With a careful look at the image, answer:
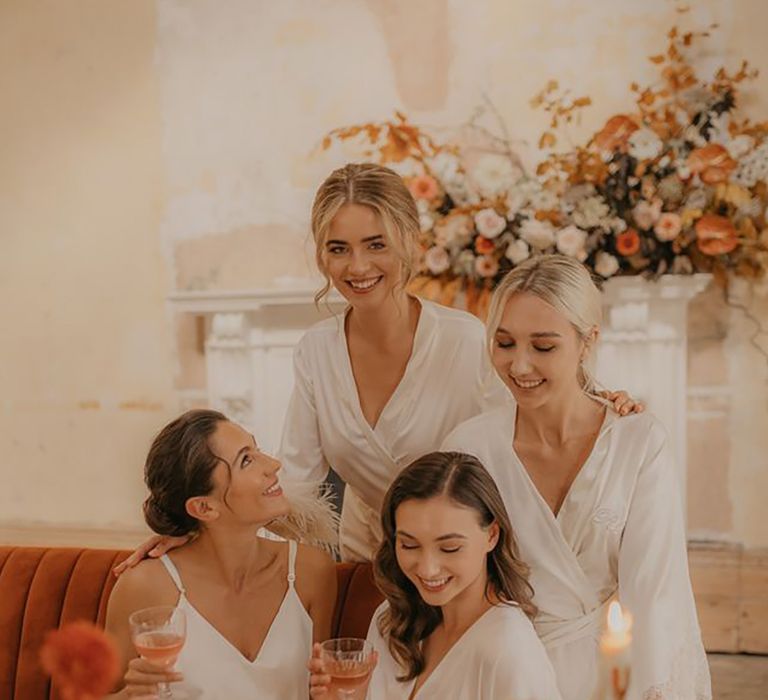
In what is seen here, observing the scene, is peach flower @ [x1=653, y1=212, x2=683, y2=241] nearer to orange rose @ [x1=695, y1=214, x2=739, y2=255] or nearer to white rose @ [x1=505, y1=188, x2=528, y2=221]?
orange rose @ [x1=695, y1=214, x2=739, y2=255]

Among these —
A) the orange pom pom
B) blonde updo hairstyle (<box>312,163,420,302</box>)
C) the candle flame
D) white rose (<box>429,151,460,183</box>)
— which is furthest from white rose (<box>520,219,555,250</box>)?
the orange pom pom

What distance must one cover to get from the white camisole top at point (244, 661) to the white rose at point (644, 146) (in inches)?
87.0

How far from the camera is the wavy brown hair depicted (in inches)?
72.6

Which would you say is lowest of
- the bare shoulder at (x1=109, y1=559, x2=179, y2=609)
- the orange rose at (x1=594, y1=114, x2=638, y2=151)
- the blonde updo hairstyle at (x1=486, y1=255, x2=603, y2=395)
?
the bare shoulder at (x1=109, y1=559, x2=179, y2=609)

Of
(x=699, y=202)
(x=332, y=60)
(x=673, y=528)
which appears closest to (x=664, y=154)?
(x=699, y=202)

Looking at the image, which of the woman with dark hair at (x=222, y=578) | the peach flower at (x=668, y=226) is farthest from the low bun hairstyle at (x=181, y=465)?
the peach flower at (x=668, y=226)

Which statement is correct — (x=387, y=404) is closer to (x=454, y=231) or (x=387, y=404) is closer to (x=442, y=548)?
(x=442, y=548)

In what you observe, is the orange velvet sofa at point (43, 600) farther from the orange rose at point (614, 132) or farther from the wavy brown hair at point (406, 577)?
the orange rose at point (614, 132)

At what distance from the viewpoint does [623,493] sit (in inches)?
72.1

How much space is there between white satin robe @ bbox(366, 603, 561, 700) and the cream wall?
221 centimetres

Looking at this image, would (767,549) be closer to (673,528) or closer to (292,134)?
(673,528)

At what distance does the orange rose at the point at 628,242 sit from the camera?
3.53 meters

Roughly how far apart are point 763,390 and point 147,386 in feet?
8.29

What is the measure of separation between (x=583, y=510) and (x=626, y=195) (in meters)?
1.97
